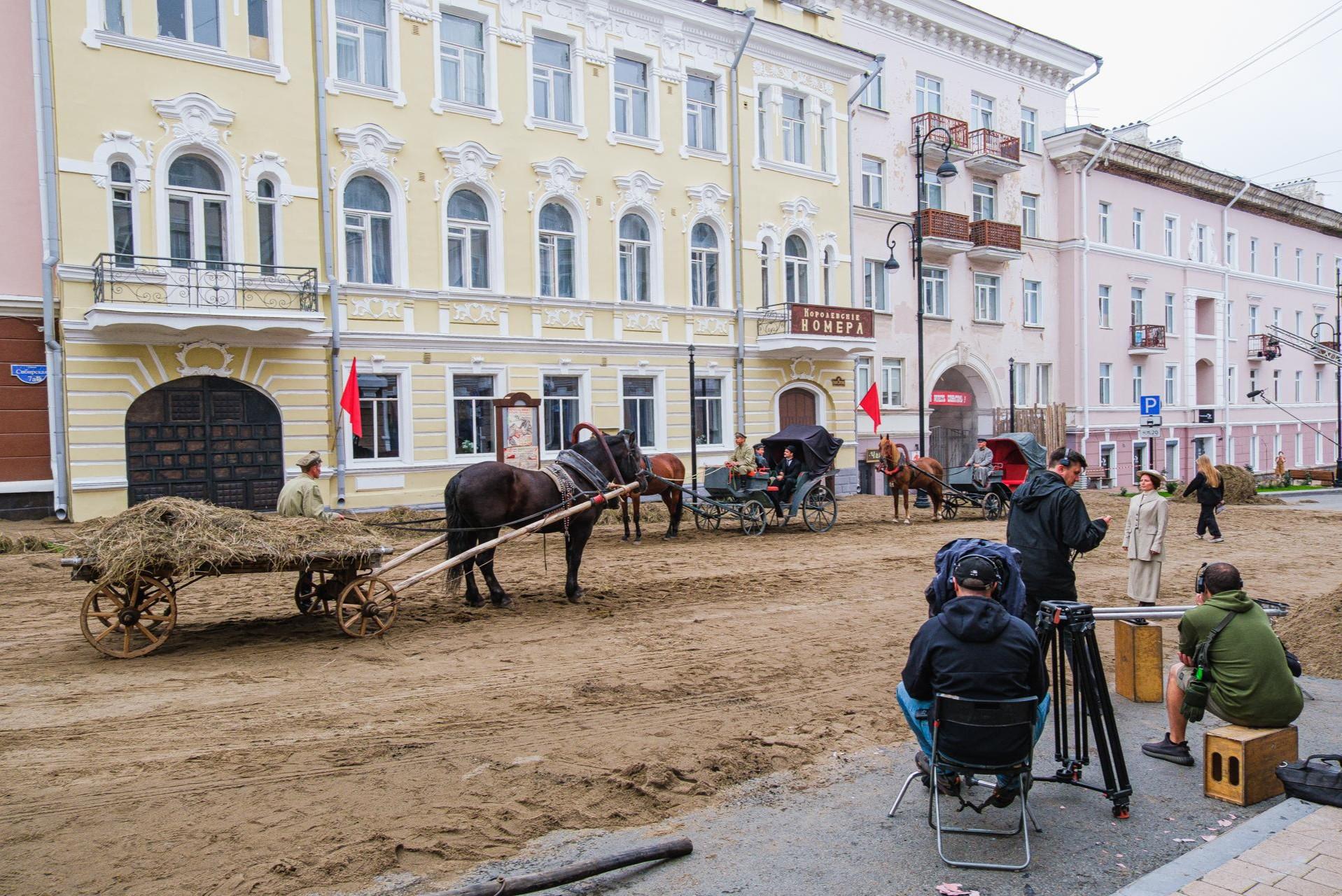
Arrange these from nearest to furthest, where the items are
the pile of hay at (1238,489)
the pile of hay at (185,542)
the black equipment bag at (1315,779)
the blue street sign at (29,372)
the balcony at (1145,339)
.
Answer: the black equipment bag at (1315,779) < the pile of hay at (185,542) < the blue street sign at (29,372) < the pile of hay at (1238,489) < the balcony at (1145,339)

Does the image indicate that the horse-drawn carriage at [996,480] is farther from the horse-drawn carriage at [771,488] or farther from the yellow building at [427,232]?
the yellow building at [427,232]

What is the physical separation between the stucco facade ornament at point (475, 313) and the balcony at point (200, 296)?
3.08 meters

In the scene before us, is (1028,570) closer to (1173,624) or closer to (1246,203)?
(1173,624)

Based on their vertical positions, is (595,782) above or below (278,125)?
below

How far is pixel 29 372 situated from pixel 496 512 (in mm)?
11330

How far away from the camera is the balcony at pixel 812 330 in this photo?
81.4 feet

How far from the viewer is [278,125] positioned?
17.9 m

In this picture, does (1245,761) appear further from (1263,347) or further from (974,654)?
(1263,347)

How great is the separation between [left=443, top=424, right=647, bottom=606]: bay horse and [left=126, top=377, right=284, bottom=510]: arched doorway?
8940 mm

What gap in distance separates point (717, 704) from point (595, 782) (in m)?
1.66

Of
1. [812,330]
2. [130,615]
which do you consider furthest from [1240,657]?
[812,330]

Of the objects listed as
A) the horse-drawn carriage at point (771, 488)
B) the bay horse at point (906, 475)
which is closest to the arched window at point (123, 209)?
the horse-drawn carriage at point (771, 488)

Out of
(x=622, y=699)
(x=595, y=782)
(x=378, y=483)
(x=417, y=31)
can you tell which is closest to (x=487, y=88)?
(x=417, y=31)

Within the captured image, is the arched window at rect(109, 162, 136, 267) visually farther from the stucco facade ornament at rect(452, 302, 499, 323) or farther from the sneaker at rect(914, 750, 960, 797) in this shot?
the sneaker at rect(914, 750, 960, 797)
